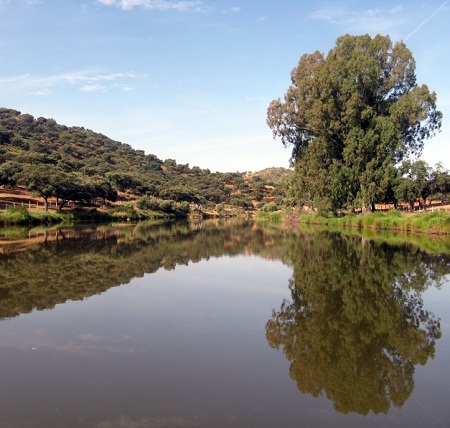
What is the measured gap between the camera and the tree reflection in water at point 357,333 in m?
5.38

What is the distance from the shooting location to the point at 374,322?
852 centimetres

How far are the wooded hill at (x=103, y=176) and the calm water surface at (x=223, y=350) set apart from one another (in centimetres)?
A: 5088

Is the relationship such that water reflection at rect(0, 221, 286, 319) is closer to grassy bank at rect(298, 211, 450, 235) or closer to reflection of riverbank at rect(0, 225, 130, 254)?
reflection of riverbank at rect(0, 225, 130, 254)

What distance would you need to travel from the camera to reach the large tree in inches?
1636

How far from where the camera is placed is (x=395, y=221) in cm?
4069

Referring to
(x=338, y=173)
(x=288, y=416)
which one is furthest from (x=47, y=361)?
(x=338, y=173)

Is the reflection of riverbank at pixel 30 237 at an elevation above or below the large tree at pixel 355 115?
below

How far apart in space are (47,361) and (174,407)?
8.38 feet

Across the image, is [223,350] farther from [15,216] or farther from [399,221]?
[15,216]

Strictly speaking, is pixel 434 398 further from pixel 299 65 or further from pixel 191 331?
pixel 299 65

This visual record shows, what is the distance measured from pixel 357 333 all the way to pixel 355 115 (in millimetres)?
38407

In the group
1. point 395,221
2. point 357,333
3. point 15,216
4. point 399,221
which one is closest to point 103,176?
point 15,216

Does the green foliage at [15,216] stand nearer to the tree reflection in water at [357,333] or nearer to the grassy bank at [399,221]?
the grassy bank at [399,221]

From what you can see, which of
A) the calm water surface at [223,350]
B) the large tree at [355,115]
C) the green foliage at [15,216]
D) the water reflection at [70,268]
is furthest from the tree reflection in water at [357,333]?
the green foliage at [15,216]
